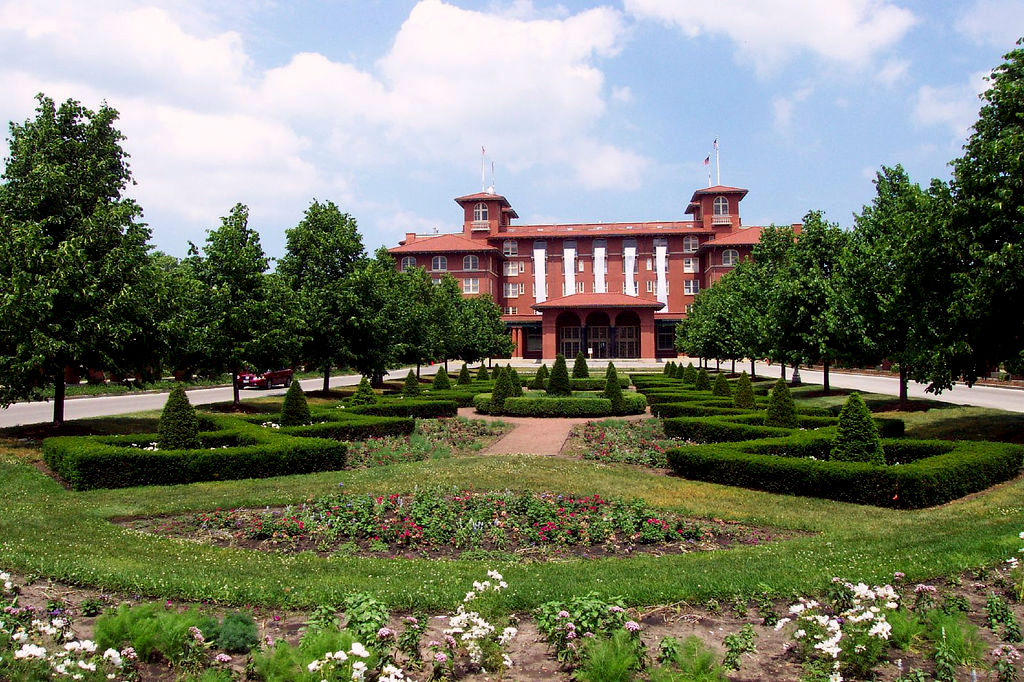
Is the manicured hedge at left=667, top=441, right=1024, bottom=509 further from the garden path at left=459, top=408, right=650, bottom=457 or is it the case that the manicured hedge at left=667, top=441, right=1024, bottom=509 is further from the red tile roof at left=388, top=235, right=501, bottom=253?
the red tile roof at left=388, top=235, right=501, bottom=253

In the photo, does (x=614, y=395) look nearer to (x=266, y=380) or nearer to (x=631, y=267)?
(x=266, y=380)

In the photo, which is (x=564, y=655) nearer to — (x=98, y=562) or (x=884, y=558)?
(x=884, y=558)

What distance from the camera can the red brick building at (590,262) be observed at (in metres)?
73.9

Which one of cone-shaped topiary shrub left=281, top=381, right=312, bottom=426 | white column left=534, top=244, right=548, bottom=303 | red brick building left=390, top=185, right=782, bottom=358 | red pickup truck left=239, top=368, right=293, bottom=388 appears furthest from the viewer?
white column left=534, top=244, right=548, bottom=303

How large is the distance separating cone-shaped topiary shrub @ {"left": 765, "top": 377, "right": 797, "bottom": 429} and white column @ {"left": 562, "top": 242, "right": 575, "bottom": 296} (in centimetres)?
6418

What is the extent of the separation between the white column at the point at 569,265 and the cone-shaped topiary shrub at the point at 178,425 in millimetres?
68358

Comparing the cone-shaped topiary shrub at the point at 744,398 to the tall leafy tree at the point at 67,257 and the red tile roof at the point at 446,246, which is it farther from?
the red tile roof at the point at 446,246

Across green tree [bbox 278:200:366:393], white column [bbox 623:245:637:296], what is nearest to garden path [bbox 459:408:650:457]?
green tree [bbox 278:200:366:393]

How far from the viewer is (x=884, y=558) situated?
6.44 meters

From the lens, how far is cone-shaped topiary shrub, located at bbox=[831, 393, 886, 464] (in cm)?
1042

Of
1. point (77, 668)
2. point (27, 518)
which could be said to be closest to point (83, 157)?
point (27, 518)

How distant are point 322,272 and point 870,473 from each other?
2199 centimetres

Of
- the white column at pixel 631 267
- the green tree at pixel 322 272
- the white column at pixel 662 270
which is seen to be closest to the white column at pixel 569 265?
the white column at pixel 631 267

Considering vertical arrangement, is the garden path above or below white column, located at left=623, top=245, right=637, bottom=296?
below
